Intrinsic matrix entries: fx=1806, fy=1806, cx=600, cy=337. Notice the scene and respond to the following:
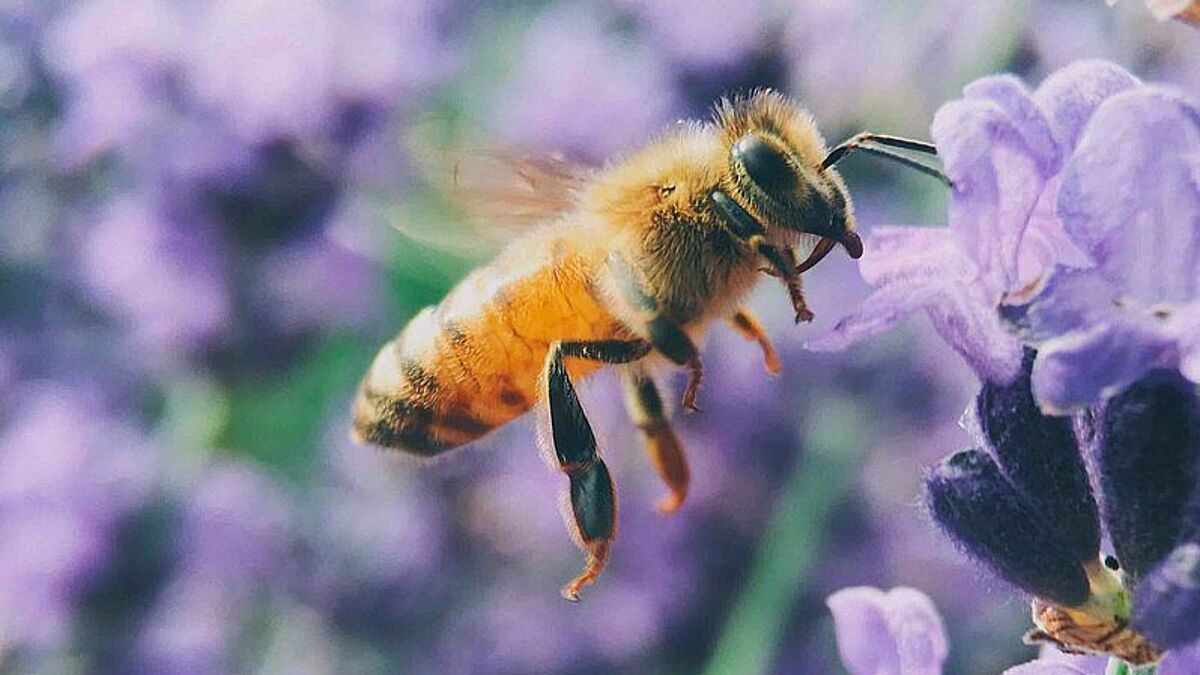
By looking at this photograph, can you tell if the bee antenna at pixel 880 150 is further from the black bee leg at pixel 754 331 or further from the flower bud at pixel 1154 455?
the flower bud at pixel 1154 455

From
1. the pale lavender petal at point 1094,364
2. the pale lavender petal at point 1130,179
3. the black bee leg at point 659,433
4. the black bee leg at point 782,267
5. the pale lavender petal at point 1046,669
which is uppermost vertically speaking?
the pale lavender petal at point 1130,179

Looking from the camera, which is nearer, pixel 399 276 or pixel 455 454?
pixel 455 454

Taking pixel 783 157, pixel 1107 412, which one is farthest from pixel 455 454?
pixel 1107 412

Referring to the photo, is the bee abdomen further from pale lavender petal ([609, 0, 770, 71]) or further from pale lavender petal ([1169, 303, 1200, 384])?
pale lavender petal ([609, 0, 770, 71])

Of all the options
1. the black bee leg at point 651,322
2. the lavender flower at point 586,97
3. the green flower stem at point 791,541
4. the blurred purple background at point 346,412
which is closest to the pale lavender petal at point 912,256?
Result: the black bee leg at point 651,322

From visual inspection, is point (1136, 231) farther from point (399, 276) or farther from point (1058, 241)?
point (399, 276)

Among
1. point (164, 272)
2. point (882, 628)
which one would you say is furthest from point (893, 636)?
point (164, 272)
